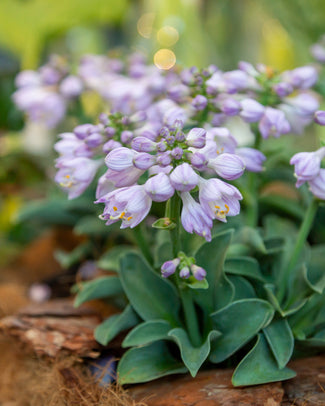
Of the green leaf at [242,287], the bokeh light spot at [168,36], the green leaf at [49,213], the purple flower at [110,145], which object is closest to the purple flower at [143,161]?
the purple flower at [110,145]

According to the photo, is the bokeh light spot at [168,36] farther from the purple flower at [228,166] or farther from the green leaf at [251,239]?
the purple flower at [228,166]

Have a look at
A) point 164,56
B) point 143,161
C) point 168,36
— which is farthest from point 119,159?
point 168,36

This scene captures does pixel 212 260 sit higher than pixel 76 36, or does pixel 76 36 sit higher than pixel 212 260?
pixel 76 36

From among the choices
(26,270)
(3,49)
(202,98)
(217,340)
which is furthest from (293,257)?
(3,49)

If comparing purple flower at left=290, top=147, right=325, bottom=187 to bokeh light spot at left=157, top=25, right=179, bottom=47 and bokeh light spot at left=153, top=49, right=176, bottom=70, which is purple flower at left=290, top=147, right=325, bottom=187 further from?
bokeh light spot at left=157, top=25, right=179, bottom=47

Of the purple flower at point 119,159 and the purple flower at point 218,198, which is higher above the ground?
the purple flower at point 119,159

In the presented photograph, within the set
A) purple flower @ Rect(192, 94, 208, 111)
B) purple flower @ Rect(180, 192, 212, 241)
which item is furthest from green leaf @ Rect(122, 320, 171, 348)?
purple flower @ Rect(192, 94, 208, 111)

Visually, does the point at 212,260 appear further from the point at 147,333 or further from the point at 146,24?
the point at 146,24
